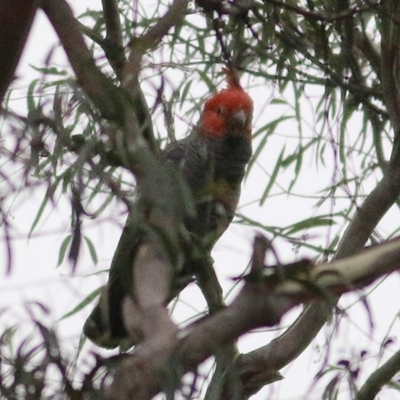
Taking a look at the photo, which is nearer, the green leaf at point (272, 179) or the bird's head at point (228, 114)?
the green leaf at point (272, 179)

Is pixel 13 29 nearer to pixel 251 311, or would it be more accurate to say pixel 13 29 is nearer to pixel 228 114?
pixel 251 311

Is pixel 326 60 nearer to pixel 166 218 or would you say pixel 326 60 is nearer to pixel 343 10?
pixel 343 10

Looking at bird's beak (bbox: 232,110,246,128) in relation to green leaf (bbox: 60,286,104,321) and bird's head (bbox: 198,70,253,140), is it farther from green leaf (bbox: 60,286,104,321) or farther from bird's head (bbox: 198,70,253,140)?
green leaf (bbox: 60,286,104,321)

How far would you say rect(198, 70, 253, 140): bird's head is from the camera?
2.06 metres

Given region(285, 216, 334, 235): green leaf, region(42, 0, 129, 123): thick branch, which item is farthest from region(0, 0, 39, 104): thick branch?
region(285, 216, 334, 235): green leaf

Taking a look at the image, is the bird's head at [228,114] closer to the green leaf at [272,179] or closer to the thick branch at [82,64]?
the green leaf at [272,179]

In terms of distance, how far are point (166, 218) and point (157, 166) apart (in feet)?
0.21

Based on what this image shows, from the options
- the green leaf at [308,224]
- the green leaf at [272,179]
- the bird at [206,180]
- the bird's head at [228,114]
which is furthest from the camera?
the bird's head at [228,114]

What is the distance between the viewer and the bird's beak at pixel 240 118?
2125mm

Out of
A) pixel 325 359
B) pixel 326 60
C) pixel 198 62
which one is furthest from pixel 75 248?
pixel 198 62

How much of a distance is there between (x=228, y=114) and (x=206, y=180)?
2.75ft

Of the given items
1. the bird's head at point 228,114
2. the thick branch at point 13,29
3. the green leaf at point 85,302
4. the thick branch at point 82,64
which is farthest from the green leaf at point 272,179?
the thick branch at point 13,29

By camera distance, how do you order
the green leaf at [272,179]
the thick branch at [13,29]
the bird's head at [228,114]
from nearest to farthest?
1. the thick branch at [13,29]
2. the green leaf at [272,179]
3. the bird's head at [228,114]

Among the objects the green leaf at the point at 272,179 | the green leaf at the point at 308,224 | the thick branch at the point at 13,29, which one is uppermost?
the green leaf at the point at 272,179
